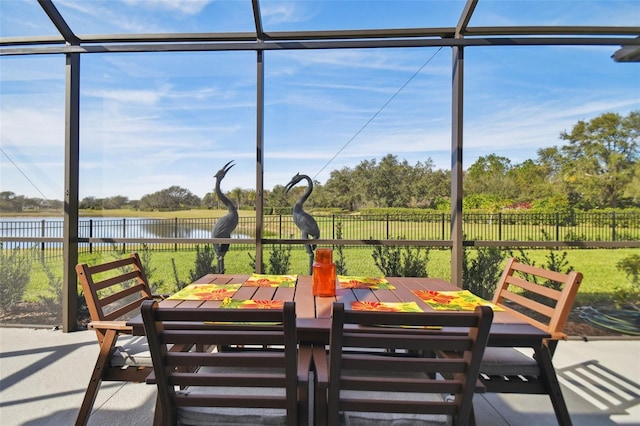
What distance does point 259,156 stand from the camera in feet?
9.82

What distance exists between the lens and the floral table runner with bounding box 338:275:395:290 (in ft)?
6.43

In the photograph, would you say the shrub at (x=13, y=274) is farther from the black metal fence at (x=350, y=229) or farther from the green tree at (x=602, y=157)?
the green tree at (x=602, y=157)

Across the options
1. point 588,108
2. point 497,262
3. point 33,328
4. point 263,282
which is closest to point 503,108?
point 588,108

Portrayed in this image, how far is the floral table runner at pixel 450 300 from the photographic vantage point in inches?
60.9

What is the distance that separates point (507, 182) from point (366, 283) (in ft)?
6.61

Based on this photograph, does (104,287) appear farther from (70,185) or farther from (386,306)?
(70,185)

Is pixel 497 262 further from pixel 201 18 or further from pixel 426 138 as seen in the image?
pixel 201 18

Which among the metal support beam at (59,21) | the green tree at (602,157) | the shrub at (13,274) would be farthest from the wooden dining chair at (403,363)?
the shrub at (13,274)

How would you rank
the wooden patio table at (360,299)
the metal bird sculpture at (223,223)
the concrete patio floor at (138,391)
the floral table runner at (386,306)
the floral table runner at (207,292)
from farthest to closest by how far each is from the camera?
the metal bird sculpture at (223,223)
the concrete patio floor at (138,391)
the floral table runner at (207,292)
the floral table runner at (386,306)
the wooden patio table at (360,299)

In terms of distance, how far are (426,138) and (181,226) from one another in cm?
260

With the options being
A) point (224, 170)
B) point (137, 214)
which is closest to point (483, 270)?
point (224, 170)

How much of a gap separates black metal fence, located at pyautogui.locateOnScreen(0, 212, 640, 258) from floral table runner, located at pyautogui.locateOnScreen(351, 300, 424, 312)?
1.52 metres

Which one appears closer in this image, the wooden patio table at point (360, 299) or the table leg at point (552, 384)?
the wooden patio table at point (360, 299)

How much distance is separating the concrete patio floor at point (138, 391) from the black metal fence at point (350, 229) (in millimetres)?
944
